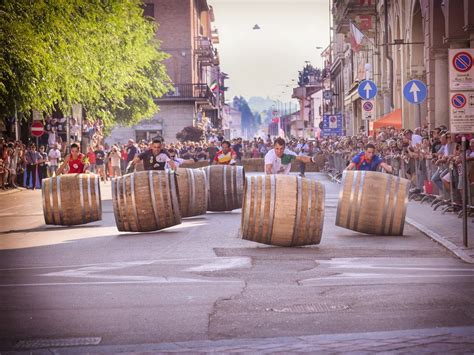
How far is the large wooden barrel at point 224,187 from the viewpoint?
23.3 metres

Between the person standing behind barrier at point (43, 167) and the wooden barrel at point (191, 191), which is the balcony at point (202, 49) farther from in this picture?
the wooden barrel at point (191, 191)

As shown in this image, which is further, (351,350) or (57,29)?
(57,29)

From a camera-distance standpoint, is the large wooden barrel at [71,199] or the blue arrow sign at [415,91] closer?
the large wooden barrel at [71,199]

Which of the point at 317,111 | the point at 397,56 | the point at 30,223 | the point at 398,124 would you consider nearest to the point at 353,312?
the point at 30,223

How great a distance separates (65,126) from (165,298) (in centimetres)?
4300

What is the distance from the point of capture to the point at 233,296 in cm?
1016

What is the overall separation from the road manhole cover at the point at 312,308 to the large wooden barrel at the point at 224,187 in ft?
45.1

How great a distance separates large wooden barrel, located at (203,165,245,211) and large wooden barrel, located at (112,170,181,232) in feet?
17.8

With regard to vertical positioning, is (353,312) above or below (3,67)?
below

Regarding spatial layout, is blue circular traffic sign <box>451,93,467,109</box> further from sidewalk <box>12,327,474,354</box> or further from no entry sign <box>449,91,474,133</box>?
sidewalk <box>12,327,474,354</box>

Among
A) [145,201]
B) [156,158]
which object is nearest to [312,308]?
[145,201]

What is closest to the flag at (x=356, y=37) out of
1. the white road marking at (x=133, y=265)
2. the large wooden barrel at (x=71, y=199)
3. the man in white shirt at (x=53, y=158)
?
the man in white shirt at (x=53, y=158)

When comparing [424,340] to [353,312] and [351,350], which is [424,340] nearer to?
[351,350]

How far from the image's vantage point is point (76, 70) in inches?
1393
